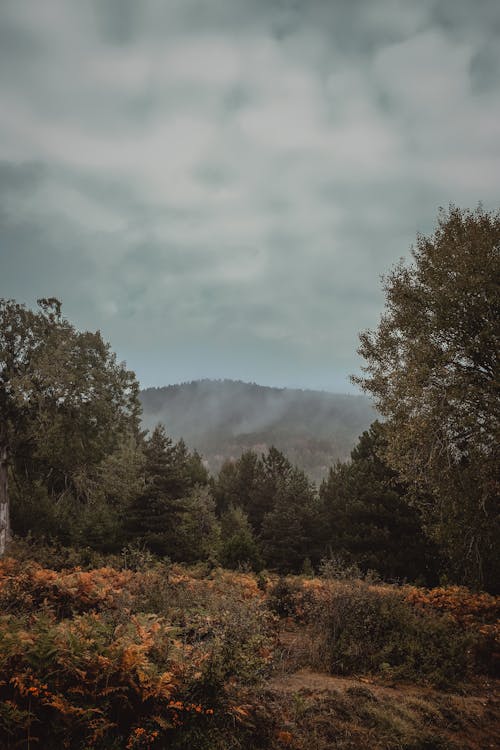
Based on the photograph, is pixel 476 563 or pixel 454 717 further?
pixel 476 563

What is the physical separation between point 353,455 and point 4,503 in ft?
71.2

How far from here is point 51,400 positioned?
21609 mm

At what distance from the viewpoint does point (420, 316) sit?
11.7m

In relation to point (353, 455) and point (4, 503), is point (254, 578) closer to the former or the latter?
point (4, 503)

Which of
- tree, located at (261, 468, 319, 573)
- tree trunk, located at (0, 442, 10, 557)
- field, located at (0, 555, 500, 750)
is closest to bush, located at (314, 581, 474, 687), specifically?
field, located at (0, 555, 500, 750)

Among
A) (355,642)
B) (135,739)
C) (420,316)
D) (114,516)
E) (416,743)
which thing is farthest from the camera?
(114,516)

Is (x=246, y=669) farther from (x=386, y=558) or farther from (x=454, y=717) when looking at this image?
(x=386, y=558)

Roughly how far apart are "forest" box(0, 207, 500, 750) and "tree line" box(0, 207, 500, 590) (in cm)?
8

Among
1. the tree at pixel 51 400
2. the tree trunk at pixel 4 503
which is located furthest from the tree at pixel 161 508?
the tree trunk at pixel 4 503

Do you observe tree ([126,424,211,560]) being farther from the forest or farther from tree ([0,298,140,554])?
tree ([0,298,140,554])

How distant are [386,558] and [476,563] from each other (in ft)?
45.8

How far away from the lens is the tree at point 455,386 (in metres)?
10.3

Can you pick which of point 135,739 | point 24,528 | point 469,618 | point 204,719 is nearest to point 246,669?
point 204,719

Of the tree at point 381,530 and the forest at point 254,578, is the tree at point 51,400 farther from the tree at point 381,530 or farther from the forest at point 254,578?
the tree at point 381,530
